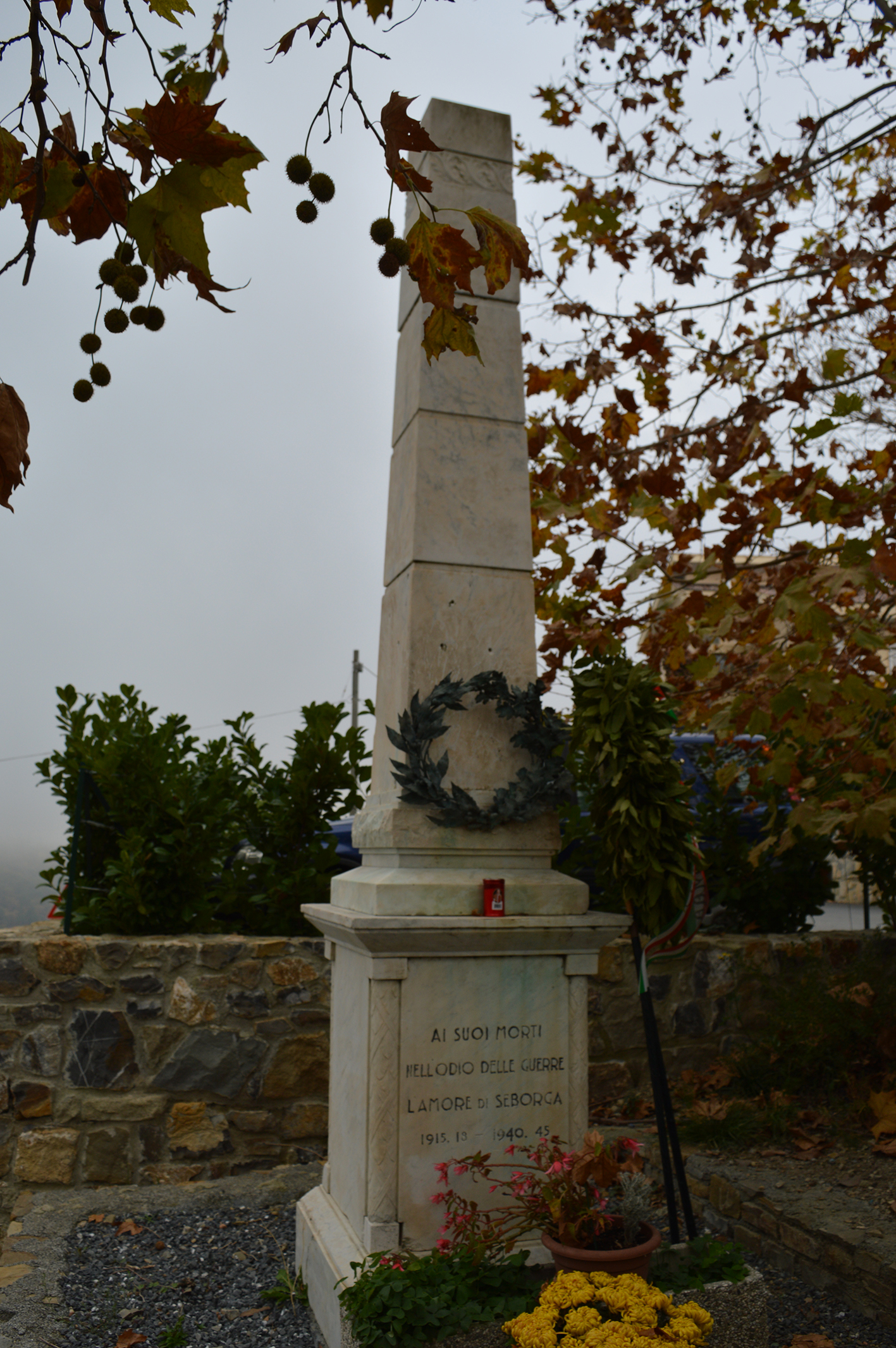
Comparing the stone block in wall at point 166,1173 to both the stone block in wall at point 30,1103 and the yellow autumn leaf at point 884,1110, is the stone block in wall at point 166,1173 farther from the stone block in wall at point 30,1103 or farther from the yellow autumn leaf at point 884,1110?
the yellow autumn leaf at point 884,1110

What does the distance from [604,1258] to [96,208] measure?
300 centimetres

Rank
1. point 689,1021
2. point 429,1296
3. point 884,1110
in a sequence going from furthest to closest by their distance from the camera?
point 689,1021 < point 884,1110 < point 429,1296

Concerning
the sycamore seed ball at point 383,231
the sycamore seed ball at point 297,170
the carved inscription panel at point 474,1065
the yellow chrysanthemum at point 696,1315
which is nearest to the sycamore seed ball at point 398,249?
the sycamore seed ball at point 383,231

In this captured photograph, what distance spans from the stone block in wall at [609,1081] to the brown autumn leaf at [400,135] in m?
4.87

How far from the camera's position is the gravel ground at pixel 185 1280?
3418mm

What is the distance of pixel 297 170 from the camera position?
196cm

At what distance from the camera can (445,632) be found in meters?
3.77

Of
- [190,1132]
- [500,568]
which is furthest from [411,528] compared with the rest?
[190,1132]

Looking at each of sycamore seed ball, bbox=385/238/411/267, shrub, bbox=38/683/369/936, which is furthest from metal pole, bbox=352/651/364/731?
sycamore seed ball, bbox=385/238/411/267

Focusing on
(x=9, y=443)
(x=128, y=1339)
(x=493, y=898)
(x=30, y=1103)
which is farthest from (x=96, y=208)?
(x=30, y=1103)

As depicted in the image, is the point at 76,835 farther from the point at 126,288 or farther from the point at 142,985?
the point at 126,288

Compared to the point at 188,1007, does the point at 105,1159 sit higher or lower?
lower

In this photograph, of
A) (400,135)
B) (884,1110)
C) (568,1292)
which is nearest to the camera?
(400,135)

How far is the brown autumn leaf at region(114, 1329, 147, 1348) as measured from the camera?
130 inches
